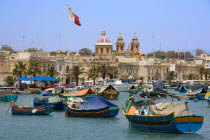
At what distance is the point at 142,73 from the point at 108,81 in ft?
190

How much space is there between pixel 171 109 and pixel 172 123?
1421mm

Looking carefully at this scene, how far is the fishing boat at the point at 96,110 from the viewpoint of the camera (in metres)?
46.4

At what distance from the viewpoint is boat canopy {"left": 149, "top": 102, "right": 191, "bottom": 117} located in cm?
3625

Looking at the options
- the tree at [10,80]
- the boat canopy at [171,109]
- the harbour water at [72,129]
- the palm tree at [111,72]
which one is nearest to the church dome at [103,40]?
the palm tree at [111,72]

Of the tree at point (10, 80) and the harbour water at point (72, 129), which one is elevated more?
the tree at point (10, 80)

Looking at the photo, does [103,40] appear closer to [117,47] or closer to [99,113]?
[117,47]

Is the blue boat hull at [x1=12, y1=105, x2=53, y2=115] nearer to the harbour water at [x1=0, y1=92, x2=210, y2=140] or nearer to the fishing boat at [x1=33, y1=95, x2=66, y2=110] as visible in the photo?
the harbour water at [x1=0, y1=92, x2=210, y2=140]

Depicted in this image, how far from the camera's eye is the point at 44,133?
129 feet

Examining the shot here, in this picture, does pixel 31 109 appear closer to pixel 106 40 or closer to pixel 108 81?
pixel 108 81

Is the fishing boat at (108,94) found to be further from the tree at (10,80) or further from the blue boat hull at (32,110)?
the tree at (10,80)

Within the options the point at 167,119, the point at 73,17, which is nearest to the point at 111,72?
the point at 73,17

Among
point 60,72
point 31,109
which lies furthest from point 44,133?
point 60,72

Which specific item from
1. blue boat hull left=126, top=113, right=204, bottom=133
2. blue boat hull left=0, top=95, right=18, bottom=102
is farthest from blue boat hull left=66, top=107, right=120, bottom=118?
blue boat hull left=0, top=95, right=18, bottom=102

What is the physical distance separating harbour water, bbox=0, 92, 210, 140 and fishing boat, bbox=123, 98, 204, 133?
42 centimetres
